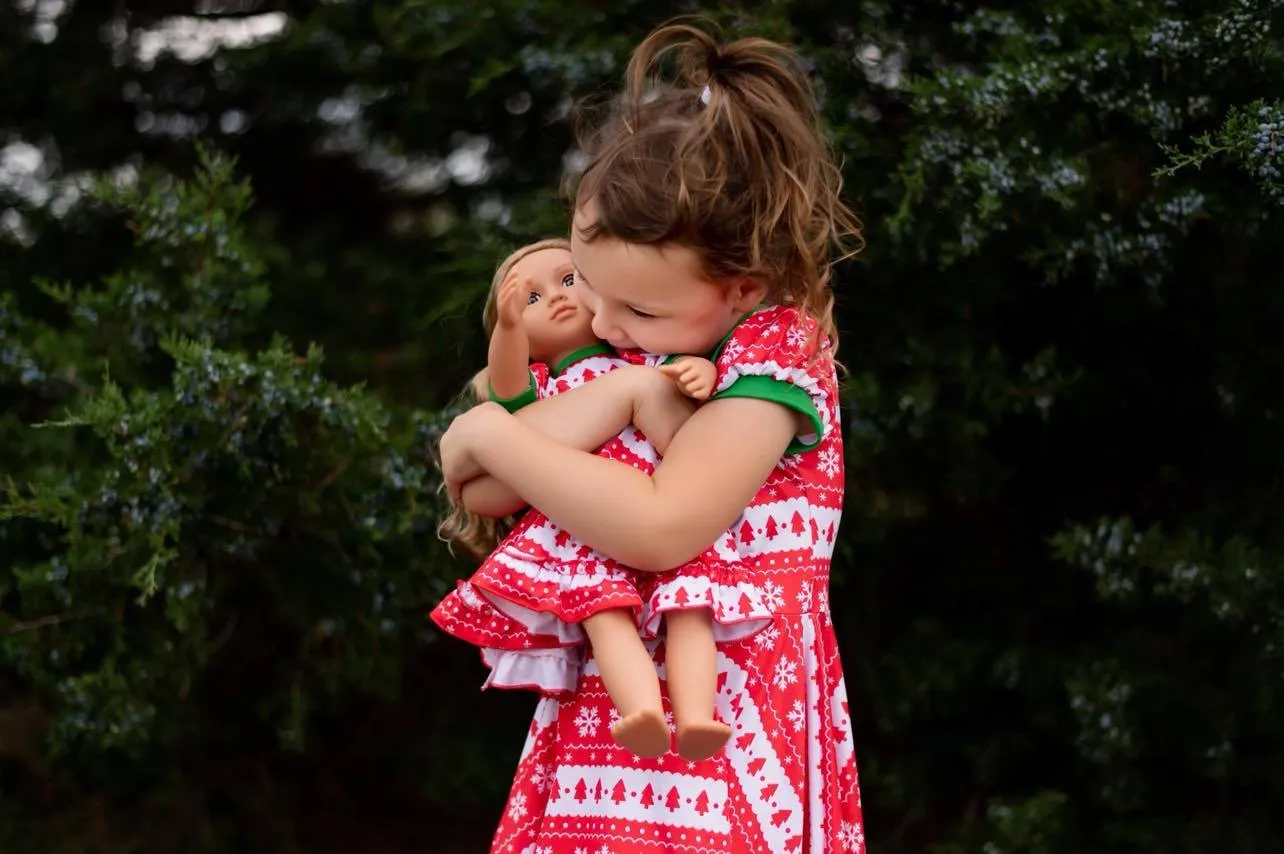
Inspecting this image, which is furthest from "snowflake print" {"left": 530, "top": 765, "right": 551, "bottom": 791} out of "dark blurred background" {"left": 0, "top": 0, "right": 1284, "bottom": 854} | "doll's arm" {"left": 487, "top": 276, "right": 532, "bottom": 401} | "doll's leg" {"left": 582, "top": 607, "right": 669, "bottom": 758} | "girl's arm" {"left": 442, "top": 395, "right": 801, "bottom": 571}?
"dark blurred background" {"left": 0, "top": 0, "right": 1284, "bottom": 854}

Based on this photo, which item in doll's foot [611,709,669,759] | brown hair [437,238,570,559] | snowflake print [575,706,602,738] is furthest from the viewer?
brown hair [437,238,570,559]

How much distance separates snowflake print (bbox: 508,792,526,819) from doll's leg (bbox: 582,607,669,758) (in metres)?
0.25

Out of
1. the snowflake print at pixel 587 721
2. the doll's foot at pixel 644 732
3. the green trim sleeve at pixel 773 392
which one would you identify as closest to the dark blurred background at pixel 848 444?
the green trim sleeve at pixel 773 392

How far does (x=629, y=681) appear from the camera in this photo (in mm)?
1701

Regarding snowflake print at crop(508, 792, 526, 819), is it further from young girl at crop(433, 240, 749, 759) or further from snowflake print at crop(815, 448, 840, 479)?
snowflake print at crop(815, 448, 840, 479)

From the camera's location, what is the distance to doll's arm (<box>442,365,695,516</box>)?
181 centimetres

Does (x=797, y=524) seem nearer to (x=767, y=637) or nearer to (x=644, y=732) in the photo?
(x=767, y=637)

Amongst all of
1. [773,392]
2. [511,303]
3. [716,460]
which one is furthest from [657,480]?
[511,303]

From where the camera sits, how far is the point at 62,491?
3.11 m

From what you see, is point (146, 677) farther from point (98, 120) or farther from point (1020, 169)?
point (1020, 169)

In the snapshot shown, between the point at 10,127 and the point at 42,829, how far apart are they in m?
1.83

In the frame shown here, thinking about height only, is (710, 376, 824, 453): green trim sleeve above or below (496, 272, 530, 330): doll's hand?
below

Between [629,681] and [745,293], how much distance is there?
0.48 m

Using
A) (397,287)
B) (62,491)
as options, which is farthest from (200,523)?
(397,287)
